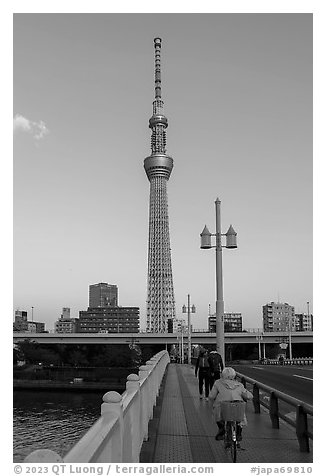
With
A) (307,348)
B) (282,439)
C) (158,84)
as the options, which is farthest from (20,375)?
(158,84)

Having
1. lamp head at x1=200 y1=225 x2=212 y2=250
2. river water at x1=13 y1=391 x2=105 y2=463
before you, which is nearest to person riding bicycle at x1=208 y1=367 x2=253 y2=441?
lamp head at x1=200 y1=225 x2=212 y2=250

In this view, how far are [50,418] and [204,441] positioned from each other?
181 feet

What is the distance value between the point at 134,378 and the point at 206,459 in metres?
1.52

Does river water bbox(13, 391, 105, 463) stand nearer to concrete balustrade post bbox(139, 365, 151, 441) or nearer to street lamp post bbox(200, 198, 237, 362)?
street lamp post bbox(200, 198, 237, 362)

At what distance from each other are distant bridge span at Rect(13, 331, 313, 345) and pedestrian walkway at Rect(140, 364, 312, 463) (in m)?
82.3

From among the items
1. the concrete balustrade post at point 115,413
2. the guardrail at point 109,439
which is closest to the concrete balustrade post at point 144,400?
the guardrail at point 109,439

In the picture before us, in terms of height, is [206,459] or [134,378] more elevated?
[134,378]

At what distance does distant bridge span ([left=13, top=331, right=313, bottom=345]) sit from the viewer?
315 ft

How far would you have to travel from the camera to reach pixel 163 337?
10219 cm

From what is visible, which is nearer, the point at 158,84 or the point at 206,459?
the point at 206,459

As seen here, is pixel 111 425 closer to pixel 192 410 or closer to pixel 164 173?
pixel 192 410

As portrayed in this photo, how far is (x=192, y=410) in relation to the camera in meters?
14.1
